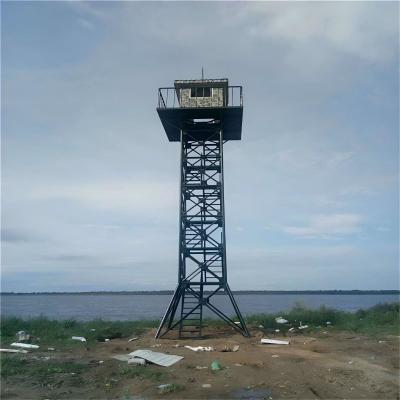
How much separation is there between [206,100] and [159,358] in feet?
37.5

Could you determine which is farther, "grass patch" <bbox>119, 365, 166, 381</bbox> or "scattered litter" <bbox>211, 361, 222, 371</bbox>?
"scattered litter" <bbox>211, 361, 222, 371</bbox>

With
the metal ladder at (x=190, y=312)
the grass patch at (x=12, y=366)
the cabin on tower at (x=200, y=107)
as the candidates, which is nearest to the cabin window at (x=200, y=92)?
the cabin on tower at (x=200, y=107)

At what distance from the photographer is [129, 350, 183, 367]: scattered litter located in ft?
36.2

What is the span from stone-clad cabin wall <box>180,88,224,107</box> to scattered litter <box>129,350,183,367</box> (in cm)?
1090

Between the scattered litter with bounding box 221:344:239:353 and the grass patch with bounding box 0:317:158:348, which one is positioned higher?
the scattered litter with bounding box 221:344:239:353

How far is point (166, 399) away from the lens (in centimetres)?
792

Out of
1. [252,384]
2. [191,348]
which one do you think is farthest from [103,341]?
[252,384]

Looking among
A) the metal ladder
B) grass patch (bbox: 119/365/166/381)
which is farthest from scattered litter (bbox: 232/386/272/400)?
the metal ladder

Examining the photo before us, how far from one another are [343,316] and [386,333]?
6727mm

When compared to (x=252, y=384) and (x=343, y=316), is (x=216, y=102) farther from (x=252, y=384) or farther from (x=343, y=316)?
(x=343, y=316)

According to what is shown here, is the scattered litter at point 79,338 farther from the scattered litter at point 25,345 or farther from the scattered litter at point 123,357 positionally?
the scattered litter at point 123,357

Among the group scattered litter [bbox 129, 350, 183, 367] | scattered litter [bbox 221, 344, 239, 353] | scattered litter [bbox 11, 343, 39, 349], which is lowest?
scattered litter [bbox 11, 343, 39, 349]

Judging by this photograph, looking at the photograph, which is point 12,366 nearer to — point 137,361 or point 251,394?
point 137,361

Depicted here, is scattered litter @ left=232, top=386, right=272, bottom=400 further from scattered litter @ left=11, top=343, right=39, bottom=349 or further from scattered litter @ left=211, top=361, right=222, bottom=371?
scattered litter @ left=11, top=343, right=39, bottom=349
